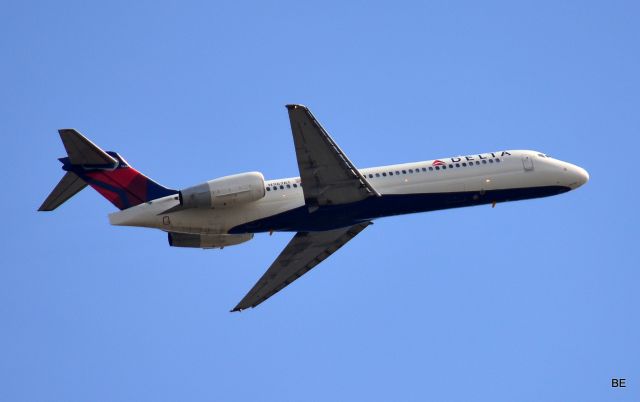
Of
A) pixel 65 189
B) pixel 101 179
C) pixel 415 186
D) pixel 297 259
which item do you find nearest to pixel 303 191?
pixel 415 186

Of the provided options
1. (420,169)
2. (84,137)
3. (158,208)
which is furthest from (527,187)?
(84,137)

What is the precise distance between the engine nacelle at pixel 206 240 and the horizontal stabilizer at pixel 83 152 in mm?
4374

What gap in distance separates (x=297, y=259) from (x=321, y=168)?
28.4 feet

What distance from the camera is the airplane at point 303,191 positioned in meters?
47.8

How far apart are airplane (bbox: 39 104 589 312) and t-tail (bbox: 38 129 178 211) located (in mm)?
44

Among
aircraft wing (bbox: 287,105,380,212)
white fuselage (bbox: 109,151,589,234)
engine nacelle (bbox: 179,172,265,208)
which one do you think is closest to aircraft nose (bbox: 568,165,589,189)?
white fuselage (bbox: 109,151,589,234)

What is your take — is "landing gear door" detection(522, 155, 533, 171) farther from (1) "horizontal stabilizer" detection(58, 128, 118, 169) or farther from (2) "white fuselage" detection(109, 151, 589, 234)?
(1) "horizontal stabilizer" detection(58, 128, 118, 169)

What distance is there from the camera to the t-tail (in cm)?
4834

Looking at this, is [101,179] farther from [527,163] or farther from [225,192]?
[527,163]

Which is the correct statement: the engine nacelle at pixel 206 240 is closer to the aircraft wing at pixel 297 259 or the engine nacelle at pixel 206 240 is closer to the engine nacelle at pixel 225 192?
the engine nacelle at pixel 225 192

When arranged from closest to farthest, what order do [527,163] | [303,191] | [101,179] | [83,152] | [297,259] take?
[83,152], [303,191], [101,179], [527,163], [297,259]

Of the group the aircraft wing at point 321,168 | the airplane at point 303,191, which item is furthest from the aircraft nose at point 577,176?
the aircraft wing at point 321,168

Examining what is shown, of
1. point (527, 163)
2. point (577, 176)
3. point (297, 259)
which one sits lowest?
point (297, 259)

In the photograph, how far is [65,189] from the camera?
48.7 m
